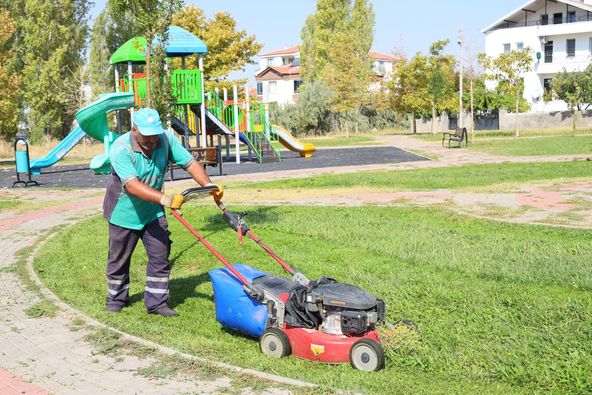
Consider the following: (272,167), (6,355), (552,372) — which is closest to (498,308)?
(552,372)

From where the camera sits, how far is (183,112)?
24828 millimetres

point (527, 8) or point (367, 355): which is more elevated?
point (527, 8)

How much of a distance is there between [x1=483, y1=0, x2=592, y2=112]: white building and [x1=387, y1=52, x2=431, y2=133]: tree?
50.0 ft

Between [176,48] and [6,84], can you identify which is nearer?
[176,48]

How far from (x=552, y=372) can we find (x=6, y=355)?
3747 mm

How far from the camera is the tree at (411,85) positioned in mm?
47562

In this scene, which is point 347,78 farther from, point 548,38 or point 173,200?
point 173,200

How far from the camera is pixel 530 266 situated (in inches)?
270

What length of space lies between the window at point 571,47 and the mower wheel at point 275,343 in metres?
59.2

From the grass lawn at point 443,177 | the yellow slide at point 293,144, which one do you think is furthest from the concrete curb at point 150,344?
the yellow slide at point 293,144

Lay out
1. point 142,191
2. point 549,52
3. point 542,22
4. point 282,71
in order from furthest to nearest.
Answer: point 282,71 → point 542,22 → point 549,52 → point 142,191

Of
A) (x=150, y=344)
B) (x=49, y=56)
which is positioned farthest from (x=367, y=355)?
(x=49, y=56)

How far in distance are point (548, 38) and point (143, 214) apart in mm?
59177

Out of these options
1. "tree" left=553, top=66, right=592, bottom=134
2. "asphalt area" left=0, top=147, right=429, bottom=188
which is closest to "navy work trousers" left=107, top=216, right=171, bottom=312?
"asphalt area" left=0, top=147, right=429, bottom=188
